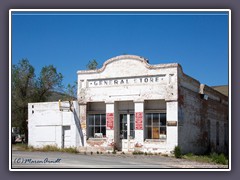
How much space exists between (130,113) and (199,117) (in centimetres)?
426

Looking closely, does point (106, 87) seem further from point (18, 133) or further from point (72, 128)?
point (18, 133)

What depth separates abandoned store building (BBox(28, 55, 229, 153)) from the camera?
2072cm

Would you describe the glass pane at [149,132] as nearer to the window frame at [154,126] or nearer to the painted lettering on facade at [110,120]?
the window frame at [154,126]

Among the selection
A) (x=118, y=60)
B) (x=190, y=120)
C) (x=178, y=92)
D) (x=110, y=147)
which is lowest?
(x=110, y=147)

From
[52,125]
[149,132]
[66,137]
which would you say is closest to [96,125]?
[66,137]

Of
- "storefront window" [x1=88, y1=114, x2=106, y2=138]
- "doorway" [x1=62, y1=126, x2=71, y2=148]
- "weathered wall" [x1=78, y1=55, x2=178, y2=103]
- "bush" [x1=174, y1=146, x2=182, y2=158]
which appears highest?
"weathered wall" [x1=78, y1=55, x2=178, y2=103]

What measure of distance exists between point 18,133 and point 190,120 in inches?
414

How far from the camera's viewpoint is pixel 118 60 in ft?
72.1

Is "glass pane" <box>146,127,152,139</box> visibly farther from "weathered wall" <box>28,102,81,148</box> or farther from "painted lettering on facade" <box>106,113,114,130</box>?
"weathered wall" <box>28,102,81,148</box>

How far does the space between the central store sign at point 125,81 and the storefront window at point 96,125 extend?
180 cm

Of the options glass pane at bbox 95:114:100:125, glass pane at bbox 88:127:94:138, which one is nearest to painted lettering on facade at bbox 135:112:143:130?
glass pane at bbox 95:114:100:125

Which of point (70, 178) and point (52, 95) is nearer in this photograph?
point (70, 178)

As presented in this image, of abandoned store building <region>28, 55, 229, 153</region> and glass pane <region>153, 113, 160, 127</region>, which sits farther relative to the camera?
glass pane <region>153, 113, 160, 127</region>

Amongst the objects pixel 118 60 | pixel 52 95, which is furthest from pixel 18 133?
pixel 118 60
